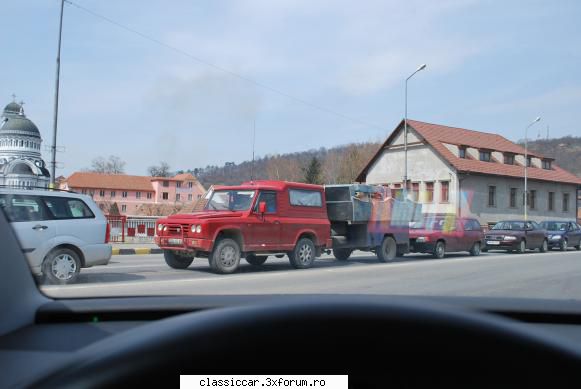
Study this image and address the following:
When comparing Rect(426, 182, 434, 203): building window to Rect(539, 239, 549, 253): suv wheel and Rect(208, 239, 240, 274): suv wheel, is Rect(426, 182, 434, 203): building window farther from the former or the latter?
Rect(208, 239, 240, 274): suv wheel

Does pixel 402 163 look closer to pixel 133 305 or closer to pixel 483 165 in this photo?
pixel 483 165

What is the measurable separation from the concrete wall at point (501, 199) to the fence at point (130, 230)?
2579cm

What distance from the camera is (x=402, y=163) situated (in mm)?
37188

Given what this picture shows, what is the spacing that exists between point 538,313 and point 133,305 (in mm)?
2150

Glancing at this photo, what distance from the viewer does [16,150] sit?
6145 mm

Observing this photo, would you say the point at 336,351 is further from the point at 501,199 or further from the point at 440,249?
the point at 501,199

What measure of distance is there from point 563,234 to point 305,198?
55.6 ft

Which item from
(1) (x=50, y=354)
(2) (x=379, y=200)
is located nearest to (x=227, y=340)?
(1) (x=50, y=354)

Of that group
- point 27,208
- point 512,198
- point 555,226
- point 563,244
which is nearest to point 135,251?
point 27,208

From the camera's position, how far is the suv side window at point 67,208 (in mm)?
8031

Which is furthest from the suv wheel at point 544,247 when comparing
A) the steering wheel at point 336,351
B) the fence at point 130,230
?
the steering wheel at point 336,351

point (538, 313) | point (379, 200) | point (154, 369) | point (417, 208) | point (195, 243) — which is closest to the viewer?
point (154, 369)

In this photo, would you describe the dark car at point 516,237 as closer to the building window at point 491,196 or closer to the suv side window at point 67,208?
the suv side window at point 67,208

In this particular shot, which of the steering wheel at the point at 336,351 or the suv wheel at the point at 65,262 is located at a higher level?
the steering wheel at the point at 336,351
